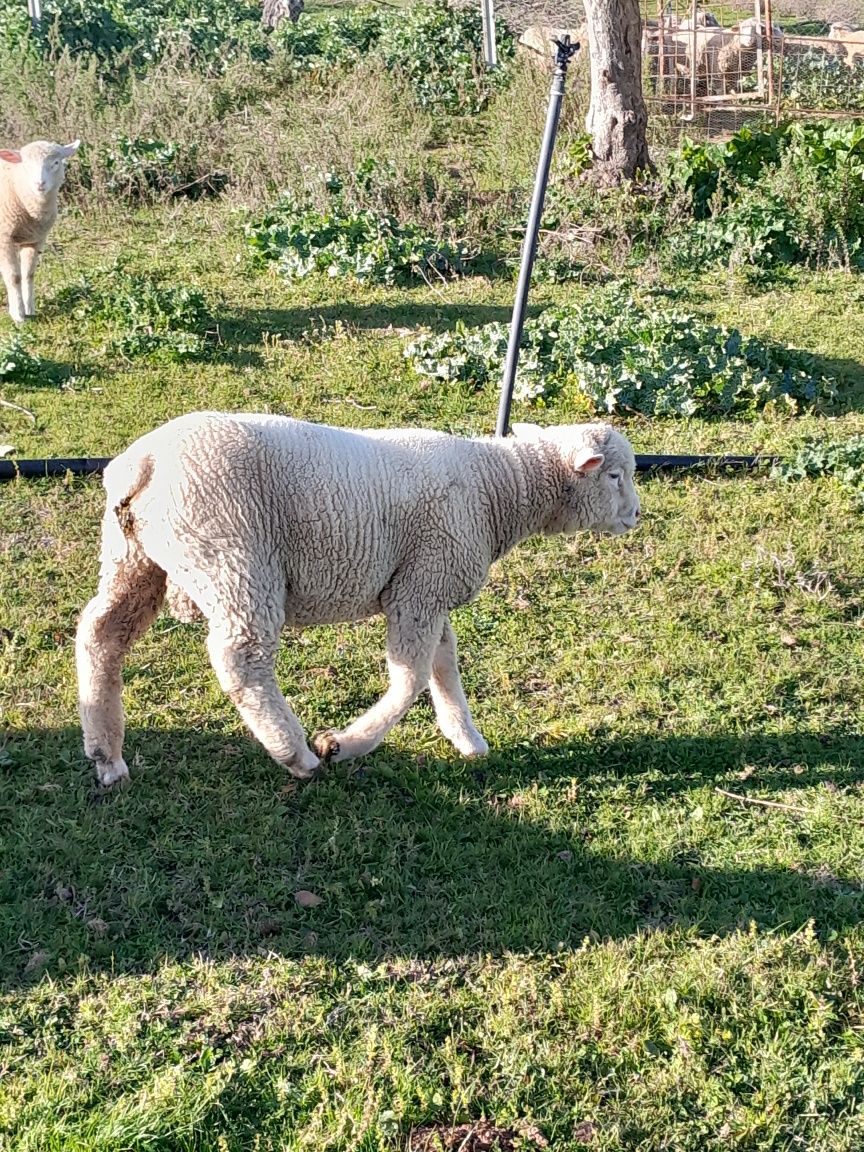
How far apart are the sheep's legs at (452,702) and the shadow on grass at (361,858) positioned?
10 cm

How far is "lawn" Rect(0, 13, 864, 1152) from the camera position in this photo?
359 cm

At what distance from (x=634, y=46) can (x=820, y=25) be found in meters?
12.8

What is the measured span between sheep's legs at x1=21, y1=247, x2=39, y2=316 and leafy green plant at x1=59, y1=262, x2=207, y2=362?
1.15 feet

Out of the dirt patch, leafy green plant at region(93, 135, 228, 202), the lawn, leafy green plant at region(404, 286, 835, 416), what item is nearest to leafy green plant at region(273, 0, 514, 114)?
leafy green plant at region(93, 135, 228, 202)

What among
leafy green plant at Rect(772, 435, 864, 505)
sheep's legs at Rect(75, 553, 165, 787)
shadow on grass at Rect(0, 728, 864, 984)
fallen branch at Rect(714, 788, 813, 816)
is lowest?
fallen branch at Rect(714, 788, 813, 816)

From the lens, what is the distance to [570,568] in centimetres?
676

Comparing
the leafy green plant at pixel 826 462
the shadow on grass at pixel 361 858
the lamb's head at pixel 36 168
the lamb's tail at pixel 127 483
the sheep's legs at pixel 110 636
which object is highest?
the lamb's head at pixel 36 168

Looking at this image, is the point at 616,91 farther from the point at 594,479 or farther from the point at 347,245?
the point at 594,479

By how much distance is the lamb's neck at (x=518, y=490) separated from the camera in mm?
4906

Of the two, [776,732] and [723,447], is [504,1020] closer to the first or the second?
[776,732]

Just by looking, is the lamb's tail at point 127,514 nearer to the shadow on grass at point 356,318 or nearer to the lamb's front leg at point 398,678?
the lamb's front leg at point 398,678

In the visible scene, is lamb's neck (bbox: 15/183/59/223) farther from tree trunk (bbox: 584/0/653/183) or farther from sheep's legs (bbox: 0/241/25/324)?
tree trunk (bbox: 584/0/653/183)

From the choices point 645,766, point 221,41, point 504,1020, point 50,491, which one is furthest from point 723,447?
point 221,41

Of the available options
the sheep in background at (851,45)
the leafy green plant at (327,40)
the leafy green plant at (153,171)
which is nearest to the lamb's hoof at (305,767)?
the leafy green plant at (153,171)
